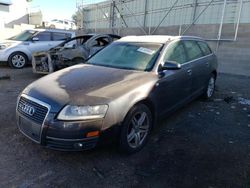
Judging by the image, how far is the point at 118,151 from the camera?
2955 mm

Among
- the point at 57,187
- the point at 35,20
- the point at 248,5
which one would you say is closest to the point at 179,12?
the point at 248,5

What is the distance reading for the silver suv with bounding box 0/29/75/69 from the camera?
29.4 ft

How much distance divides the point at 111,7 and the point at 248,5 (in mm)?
10095

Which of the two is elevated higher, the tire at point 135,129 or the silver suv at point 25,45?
the silver suv at point 25,45

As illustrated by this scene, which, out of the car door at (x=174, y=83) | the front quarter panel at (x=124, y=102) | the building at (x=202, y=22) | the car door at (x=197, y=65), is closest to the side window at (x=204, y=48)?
the car door at (x=197, y=65)

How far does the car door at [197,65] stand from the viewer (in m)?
4.37

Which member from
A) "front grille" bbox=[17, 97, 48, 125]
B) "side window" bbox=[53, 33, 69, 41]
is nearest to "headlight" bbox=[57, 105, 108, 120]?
"front grille" bbox=[17, 97, 48, 125]

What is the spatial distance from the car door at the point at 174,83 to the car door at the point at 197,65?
0.21m

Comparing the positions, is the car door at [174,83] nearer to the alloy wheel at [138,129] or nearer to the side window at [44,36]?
the alloy wheel at [138,129]

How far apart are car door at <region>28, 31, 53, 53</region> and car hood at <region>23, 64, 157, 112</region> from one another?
21.8ft

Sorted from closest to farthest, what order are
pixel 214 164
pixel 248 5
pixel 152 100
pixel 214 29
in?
pixel 214 164 < pixel 152 100 < pixel 248 5 < pixel 214 29

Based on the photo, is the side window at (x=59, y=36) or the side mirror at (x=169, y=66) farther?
the side window at (x=59, y=36)

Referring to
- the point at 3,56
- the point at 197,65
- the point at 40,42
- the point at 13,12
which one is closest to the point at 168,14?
the point at 40,42

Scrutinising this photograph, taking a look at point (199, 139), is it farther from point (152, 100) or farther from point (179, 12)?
point (179, 12)
